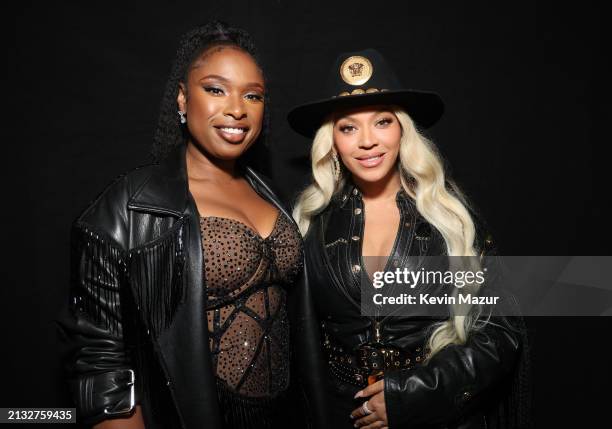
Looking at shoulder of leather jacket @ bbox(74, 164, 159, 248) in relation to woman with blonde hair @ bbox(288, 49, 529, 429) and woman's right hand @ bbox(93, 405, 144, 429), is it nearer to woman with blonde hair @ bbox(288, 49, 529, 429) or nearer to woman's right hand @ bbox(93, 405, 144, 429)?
woman's right hand @ bbox(93, 405, 144, 429)

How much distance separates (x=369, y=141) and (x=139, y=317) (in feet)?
4.10

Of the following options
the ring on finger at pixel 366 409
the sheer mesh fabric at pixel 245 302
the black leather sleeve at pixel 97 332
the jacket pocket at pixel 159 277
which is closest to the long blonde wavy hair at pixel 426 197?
the ring on finger at pixel 366 409

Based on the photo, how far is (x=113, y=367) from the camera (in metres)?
1.91

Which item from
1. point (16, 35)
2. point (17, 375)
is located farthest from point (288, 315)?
point (16, 35)

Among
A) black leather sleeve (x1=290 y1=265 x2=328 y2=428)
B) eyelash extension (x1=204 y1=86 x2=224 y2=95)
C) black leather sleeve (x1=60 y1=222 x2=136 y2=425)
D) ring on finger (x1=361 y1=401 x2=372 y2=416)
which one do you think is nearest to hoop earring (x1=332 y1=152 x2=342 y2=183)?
black leather sleeve (x1=290 y1=265 x2=328 y2=428)

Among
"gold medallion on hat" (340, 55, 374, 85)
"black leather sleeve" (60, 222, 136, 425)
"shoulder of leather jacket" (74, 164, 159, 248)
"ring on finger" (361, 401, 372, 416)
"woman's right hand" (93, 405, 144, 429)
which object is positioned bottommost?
"ring on finger" (361, 401, 372, 416)

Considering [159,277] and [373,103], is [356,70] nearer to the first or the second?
[373,103]

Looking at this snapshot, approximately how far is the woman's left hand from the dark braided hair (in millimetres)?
1383

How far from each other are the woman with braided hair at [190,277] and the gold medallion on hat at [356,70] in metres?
0.45

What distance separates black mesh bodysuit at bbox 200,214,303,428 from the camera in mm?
2070

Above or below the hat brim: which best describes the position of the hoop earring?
below

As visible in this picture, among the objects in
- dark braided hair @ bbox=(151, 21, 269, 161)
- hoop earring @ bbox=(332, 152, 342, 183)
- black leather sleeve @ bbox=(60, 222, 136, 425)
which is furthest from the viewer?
hoop earring @ bbox=(332, 152, 342, 183)

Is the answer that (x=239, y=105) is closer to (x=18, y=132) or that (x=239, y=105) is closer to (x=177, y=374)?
(x=177, y=374)

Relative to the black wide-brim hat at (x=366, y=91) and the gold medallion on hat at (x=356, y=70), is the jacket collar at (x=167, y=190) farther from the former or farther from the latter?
the gold medallion on hat at (x=356, y=70)
